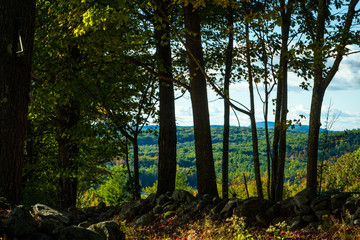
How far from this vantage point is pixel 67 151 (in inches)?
548

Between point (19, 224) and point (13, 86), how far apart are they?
2.83 metres

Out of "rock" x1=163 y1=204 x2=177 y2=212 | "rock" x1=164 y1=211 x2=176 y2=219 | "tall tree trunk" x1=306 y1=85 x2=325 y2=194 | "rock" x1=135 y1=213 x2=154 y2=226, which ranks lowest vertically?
"rock" x1=135 y1=213 x2=154 y2=226

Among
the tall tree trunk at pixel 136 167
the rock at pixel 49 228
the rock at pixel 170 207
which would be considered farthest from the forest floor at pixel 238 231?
the tall tree trunk at pixel 136 167

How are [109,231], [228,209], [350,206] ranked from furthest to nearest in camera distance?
[228,209], [350,206], [109,231]

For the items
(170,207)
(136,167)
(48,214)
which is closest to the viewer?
(48,214)

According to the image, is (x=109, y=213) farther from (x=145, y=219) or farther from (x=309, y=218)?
(x=309, y=218)

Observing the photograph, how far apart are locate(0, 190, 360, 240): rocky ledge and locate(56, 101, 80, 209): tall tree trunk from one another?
3.19m

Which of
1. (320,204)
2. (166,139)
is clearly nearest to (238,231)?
(320,204)

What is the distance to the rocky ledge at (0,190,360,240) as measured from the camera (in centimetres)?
438

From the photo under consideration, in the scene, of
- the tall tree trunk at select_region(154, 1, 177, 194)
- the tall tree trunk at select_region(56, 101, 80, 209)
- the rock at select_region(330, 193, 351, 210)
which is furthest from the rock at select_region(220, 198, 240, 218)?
the tall tree trunk at select_region(56, 101, 80, 209)

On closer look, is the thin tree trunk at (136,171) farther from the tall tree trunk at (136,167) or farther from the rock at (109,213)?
the rock at (109,213)

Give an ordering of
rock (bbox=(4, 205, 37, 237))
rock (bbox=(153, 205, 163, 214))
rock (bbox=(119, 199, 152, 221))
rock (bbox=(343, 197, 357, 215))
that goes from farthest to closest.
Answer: rock (bbox=(119, 199, 152, 221)) → rock (bbox=(153, 205, 163, 214)) → rock (bbox=(343, 197, 357, 215)) → rock (bbox=(4, 205, 37, 237))

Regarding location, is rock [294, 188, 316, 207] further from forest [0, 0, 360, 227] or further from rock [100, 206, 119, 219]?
rock [100, 206, 119, 219]

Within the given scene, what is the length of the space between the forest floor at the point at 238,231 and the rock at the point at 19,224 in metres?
2.42
